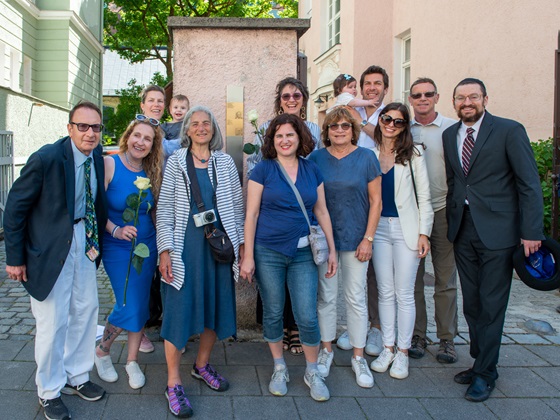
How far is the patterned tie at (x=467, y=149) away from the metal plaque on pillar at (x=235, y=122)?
1.91 m

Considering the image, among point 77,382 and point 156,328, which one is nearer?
point 77,382

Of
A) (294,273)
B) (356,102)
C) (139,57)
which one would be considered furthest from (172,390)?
(139,57)

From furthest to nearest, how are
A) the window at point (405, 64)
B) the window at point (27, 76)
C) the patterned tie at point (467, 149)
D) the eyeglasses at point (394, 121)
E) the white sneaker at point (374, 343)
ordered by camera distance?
the window at point (27, 76) → the window at point (405, 64) → the white sneaker at point (374, 343) → the eyeglasses at point (394, 121) → the patterned tie at point (467, 149)

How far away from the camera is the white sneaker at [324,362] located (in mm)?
4133

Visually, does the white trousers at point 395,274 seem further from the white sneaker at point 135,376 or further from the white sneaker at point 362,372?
the white sneaker at point 135,376

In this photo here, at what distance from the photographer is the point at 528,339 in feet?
16.7

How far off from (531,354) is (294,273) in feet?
7.71

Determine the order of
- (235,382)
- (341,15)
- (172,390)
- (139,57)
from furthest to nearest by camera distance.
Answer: (139,57) → (341,15) → (235,382) → (172,390)

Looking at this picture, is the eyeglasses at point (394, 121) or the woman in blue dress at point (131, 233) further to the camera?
the eyeglasses at point (394, 121)

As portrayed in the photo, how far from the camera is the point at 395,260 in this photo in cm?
420

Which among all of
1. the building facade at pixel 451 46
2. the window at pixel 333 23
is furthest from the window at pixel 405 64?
the window at pixel 333 23

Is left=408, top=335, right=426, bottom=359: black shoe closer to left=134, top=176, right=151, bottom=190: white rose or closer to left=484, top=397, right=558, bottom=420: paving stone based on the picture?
left=484, top=397, right=558, bottom=420: paving stone

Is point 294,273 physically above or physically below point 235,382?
above

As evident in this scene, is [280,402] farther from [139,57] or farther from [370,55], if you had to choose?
[139,57]
